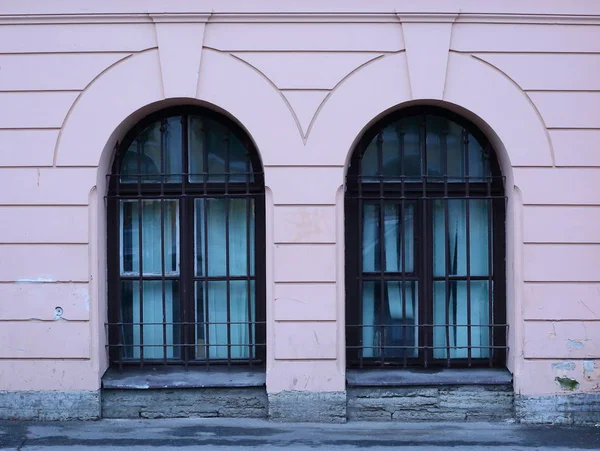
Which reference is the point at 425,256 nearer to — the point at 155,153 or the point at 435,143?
the point at 435,143

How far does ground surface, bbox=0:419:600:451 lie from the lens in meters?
6.50

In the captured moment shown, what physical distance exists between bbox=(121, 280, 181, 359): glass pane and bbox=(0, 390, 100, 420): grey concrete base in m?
0.62

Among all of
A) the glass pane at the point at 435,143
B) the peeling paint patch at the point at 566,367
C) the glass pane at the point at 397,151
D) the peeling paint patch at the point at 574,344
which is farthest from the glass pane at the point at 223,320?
the peeling paint patch at the point at 574,344

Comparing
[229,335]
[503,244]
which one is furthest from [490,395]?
[229,335]

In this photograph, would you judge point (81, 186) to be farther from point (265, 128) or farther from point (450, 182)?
point (450, 182)

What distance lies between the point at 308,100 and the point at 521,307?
8.72 ft

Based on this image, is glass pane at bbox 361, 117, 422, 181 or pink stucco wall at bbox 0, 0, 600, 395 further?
glass pane at bbox 361, 117, 422, 181

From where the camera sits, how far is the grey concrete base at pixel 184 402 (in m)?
7.15

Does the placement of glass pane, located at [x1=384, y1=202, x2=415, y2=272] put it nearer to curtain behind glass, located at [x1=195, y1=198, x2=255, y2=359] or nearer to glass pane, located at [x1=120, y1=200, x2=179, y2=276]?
curtain behind glass, located at [x1=195, y1=198, x2=255, y2=359]

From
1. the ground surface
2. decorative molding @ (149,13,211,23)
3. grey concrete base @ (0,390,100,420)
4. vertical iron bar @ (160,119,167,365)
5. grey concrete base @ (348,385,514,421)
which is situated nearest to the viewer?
the ground surface

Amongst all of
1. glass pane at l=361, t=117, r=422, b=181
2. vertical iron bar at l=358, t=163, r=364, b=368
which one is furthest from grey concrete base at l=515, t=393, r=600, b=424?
glass pane at l=361, t=117, r=422, b=181

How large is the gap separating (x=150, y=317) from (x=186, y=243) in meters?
0.79

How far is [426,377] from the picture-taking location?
7199mm

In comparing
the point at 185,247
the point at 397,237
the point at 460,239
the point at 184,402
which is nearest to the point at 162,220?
the point at 185,247
